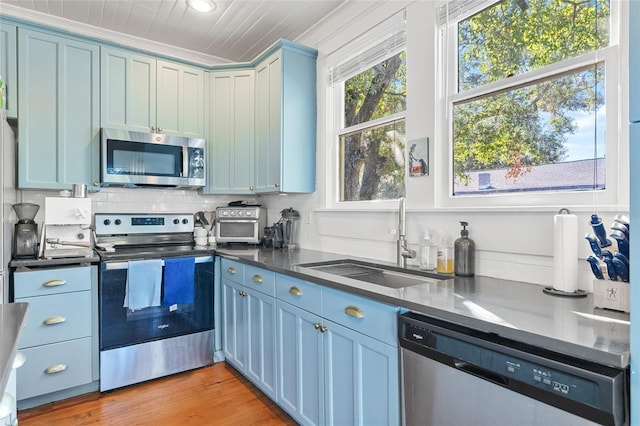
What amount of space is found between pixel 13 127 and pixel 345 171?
2.37 m

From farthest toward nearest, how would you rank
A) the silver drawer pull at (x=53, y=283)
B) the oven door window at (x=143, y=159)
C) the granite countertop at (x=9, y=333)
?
the oven door window at (x=143, y=159)
the silver drawer pull at (x=53, y=283)
the granite countertop at (x=9, y=333)

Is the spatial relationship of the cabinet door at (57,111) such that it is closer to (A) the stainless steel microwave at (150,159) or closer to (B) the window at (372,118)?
(A) the stainless steel microwave at (150,159)

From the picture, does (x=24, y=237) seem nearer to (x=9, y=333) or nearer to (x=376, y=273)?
(x=9, y=333)

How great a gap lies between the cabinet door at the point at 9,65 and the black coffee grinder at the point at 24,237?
2.12 feet

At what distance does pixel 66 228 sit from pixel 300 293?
1665 millimetres

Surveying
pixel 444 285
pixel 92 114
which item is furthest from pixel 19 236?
pixel 444 285

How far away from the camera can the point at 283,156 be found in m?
2.86

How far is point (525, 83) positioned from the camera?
1.73m

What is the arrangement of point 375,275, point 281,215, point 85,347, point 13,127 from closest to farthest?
point 375,275, point 85,347, point 13,127, point 281,215

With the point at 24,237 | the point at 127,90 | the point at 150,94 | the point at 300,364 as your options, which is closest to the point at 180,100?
the point at 150,94

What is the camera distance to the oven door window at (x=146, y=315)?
241 cm

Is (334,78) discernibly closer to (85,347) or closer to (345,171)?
(345,171)

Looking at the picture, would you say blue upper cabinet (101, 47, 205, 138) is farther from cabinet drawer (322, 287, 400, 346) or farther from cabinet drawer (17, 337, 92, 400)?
cabinet drawer (322, 287, 400, 346)

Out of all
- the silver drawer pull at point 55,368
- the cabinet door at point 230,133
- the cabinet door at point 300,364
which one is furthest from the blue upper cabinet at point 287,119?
the silver drawer pull at point 55,368
